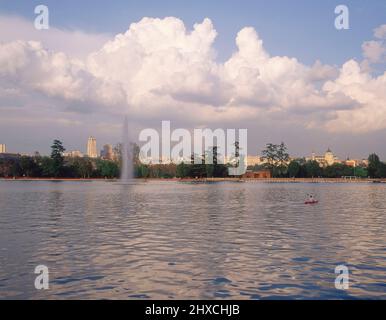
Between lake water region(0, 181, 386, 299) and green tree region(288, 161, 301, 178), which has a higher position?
green tree region(288, 161, 301, 178)

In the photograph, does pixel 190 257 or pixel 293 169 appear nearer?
pixel 190 257

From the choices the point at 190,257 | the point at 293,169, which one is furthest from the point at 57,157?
the point at 190,257

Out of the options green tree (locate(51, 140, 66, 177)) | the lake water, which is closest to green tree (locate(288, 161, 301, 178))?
green tree (locate(51, 140, 66, 177))

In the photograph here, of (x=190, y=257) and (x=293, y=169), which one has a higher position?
(x=293, y=169)

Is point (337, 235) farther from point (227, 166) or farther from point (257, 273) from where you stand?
point (227, 166)

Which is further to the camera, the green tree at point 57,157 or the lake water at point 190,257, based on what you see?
the green tree at point 57,157

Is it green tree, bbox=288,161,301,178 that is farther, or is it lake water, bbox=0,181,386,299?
green tree, bbox=288,161,301,178

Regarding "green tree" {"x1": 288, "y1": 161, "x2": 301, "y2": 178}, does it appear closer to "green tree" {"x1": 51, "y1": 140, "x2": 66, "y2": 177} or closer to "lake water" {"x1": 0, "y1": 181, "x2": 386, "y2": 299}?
"green tree" {"x1": 51, "y1": 140, "x2": 66, "y2": 177}

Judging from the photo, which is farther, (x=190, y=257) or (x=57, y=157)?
(x=57, y=157)

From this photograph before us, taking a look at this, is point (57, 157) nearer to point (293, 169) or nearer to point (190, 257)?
point (293, 169)

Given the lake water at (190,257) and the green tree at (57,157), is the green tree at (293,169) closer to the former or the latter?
the green tree at (57,157)

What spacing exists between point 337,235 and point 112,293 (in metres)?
17.5

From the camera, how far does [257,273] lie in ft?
57.9

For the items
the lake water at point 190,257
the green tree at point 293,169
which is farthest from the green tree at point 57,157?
the lake water at point 190,257
